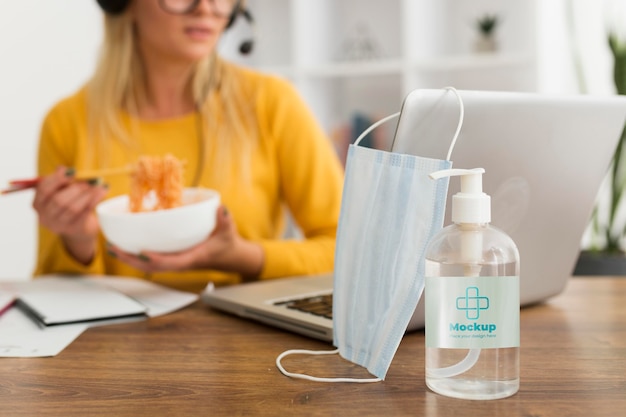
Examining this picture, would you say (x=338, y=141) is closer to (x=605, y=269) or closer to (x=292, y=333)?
(x=605, y=269)

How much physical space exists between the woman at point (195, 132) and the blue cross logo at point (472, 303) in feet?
2.95

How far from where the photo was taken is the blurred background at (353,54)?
2678mm

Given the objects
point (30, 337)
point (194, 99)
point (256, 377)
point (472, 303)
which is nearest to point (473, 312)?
point (472, 303)

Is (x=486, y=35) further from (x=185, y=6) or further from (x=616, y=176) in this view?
(x=185, y=6)

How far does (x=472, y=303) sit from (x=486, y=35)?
89.5 inches

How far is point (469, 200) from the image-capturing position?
0.63 metres

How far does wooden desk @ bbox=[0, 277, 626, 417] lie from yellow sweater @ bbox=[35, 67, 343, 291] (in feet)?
2.26

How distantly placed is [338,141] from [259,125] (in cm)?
124

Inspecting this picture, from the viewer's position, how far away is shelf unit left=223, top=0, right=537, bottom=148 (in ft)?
8.92

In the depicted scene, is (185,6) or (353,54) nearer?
(185,6)

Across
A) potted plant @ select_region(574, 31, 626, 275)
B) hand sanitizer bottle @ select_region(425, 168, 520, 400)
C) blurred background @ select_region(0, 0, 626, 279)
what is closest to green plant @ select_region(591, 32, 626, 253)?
potted plant @ select_region(574, 31, 626, 275)

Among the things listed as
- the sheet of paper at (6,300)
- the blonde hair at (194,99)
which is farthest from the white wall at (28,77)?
the sheet of paper at (6,300)

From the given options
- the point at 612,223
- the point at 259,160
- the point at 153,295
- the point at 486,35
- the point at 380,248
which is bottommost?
the point at 612,223

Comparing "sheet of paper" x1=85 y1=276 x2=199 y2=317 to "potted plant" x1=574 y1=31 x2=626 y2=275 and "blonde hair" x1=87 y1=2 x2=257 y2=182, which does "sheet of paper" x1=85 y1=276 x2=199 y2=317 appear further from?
"potted plant" x1=574 y1=31 x2=626 y2=275
